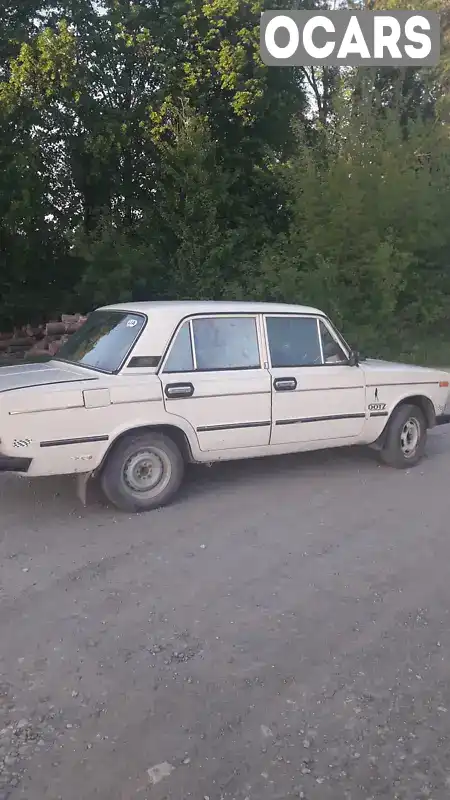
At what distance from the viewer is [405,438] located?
735 cm

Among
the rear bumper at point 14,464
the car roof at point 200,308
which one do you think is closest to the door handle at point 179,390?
the car roof at point 200,308

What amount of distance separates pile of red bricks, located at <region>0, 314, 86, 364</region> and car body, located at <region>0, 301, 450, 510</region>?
684 centimetres

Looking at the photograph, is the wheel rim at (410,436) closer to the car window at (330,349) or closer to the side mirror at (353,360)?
the side mirror at (353,360)

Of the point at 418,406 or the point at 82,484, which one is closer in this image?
the point at 82,484

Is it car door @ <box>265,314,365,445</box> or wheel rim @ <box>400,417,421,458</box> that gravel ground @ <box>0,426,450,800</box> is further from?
wheel rim @ <box>400,417,421,458</box>

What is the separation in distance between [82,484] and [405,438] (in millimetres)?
3285

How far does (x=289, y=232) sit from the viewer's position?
16.9m

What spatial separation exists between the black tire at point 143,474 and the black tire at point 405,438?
2274mm

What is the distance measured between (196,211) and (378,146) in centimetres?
409

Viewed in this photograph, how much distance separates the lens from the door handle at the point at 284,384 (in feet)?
20.8

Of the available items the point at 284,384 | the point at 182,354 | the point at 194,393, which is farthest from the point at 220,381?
the point at 284,384

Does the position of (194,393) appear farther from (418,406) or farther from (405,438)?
(418,406)

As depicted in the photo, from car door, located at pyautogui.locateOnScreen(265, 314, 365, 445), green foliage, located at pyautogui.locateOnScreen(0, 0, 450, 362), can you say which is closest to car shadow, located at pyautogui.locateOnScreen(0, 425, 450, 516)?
car door, located at pyautogui.locateOnScreen(265, 314, 365, 445)

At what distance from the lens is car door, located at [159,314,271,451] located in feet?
19.5
